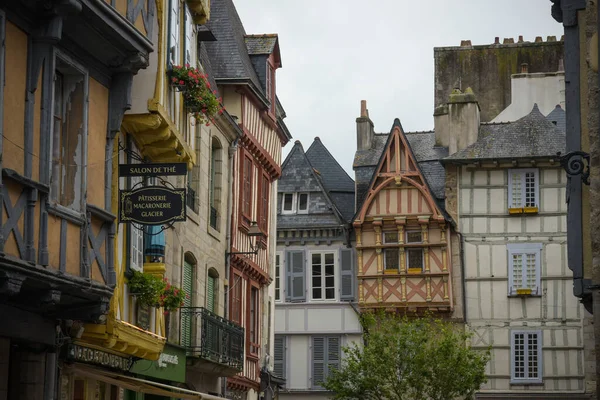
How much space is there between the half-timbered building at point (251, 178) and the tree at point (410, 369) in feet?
11.7

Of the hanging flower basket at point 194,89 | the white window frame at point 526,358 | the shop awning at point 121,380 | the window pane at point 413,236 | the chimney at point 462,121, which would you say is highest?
the chimney at point 462,121

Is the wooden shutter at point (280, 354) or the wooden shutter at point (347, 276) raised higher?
the wooden shutter at point (347, 276)

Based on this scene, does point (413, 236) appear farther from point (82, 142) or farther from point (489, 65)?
point (82, 142)

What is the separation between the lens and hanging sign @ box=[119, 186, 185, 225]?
1560 centimetres

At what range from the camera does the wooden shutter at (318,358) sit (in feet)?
132

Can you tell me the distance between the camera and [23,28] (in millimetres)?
12469

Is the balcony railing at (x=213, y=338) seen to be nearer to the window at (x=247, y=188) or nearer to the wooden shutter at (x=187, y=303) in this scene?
the wooden shutter at (x=187, y=303)

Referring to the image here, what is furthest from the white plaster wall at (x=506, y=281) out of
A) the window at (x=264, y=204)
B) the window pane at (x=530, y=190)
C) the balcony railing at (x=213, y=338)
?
the balcony railing at (x=213, y=338)

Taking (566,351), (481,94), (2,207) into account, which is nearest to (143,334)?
(2,207)

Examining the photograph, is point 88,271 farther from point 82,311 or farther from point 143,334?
point 143,334

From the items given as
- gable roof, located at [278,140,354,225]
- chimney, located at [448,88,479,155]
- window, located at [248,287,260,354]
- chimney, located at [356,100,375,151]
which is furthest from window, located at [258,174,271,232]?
chimney, located at [356,100,375,151]

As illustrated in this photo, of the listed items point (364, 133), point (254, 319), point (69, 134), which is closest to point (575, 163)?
point (69, 134)

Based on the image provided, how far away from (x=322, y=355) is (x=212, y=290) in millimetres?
15555

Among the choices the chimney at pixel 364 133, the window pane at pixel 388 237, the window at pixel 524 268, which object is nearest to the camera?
the window at pixel 524 268
